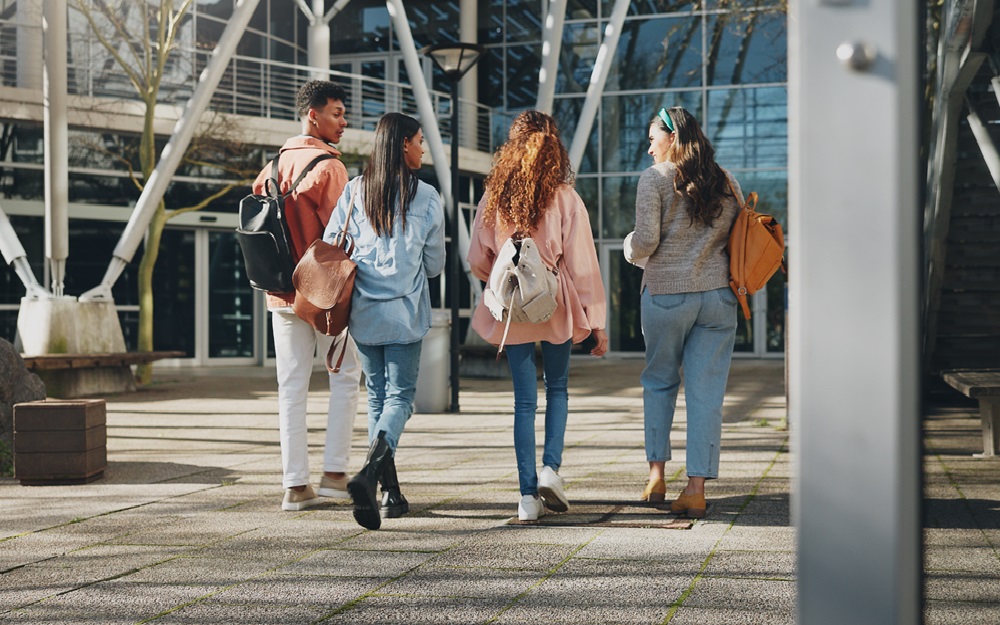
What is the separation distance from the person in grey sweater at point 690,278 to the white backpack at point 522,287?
1.64 ft

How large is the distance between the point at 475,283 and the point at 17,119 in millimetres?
7604

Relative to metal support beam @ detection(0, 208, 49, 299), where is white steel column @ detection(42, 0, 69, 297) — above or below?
above

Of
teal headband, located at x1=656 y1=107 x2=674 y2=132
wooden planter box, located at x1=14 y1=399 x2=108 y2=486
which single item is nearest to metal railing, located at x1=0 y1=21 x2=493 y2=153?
wooden planter box, located at x1=14 y1=399 x2=108 y2=486

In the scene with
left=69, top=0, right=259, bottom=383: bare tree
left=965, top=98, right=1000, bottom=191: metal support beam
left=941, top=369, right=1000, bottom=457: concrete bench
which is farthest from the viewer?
left=69, top=0, right=259, bottom=383: bare tree

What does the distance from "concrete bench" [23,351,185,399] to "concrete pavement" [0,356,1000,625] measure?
20.2ft

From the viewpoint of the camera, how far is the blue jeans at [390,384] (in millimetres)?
5223

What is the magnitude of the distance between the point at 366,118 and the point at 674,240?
1949cm

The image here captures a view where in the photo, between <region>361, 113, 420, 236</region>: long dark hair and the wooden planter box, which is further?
the wooden planter box

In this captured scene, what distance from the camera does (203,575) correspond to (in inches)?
163

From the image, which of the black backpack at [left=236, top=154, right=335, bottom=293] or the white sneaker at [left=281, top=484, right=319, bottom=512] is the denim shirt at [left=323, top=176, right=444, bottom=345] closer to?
the black backpack at [left=236, top=154, right=335, bottom=293]

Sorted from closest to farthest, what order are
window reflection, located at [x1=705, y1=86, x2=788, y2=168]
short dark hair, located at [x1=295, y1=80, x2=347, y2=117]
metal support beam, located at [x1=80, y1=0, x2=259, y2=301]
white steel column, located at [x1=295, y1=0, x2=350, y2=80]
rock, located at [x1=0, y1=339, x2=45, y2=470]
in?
1. short dark hair, located at [x1=295, y1=80, x2=347, y2=117]
2. rock, located at [x1=0, y1=339, x2=45, y2=470]
3. metal support beam, located at [x1=80, y1=0, x2=259, y2=301]
4. white steel column, located at [x1=295, y1=0, x2=350, y2=80]
5. window reflection, located at [x1=705, y1=86, x2=788, y2=168]

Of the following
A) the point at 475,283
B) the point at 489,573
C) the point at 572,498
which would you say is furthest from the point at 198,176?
the point at 489,573

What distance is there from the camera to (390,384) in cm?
534

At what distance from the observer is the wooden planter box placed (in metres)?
6.50
